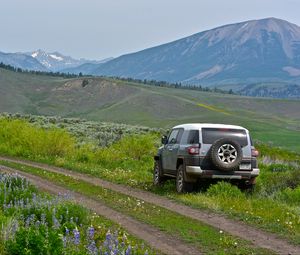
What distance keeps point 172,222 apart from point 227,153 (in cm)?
442

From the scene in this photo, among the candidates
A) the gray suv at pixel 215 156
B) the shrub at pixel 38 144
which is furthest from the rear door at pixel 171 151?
the shrub at pixel 38 144

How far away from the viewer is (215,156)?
15609 millimetres

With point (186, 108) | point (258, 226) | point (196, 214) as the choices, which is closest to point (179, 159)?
point (196, 214)

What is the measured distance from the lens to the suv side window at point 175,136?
17.7 m

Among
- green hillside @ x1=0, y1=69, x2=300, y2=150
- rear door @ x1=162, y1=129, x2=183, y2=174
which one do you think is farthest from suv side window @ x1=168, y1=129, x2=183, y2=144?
green hillside @ x1=0, y1=69, x2=300, y2=150

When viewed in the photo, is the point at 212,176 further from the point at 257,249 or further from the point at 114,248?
the point at 114,248

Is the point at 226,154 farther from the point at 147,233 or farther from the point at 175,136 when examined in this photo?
the point at 147,233

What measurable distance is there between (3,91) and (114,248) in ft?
602

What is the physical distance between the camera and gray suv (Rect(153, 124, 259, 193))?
15.6 metres

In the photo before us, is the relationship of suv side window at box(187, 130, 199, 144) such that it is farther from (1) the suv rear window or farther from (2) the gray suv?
(1) the suv rear window

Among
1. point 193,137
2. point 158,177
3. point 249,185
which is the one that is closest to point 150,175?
point 158,177

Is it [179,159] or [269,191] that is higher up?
[179,159]

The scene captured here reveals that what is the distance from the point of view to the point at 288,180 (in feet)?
63.1

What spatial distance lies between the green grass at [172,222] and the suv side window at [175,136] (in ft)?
8.97
